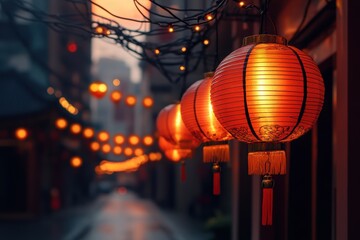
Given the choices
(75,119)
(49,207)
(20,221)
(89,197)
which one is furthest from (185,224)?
(89,197)

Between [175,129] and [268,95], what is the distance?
3.86 meters

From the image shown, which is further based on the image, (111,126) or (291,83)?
(111,126)

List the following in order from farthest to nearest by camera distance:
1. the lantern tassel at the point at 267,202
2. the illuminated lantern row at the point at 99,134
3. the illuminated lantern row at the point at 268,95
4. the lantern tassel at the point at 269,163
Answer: the illuminated lantern row at the point at 99,134 < the lantern tassel at the point at 269,163 < the illuminated lantern row at the point at 268,95 < the lantern tassel at the point at 267,202

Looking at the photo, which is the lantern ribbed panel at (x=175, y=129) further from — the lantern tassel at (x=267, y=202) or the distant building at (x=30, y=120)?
the distant building at (x=30, y=120)

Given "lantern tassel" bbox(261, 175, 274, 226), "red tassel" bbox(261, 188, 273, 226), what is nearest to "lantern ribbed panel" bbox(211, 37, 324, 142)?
"lantern tassel" bbox(261, 175, 274, 226)

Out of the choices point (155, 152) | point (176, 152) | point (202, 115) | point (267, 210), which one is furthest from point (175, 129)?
point (155, 152)

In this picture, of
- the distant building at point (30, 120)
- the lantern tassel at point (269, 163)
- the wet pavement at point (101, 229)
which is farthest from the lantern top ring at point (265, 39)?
the distant building at point (30, 120)

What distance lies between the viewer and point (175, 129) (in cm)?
831

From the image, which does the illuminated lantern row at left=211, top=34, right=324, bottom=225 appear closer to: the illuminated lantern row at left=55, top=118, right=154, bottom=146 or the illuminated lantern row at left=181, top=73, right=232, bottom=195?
the illuminated lantern row at left=181, top=73, right=232, bottom=195

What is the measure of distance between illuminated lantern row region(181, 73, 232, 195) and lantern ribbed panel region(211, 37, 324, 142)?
1.50m

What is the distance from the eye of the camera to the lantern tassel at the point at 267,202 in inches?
173

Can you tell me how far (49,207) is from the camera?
35.2 metres
